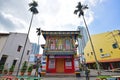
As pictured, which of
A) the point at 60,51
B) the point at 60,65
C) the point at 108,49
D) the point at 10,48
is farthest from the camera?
the point at 108,49

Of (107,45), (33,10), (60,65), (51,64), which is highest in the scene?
(33,10)

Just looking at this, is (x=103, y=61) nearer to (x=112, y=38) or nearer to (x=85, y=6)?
(x=112, y=38)

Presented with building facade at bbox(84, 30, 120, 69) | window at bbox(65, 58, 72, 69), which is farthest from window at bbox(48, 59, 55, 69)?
building facade at bbox(84, 30, 120, 69)

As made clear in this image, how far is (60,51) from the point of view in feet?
67.3

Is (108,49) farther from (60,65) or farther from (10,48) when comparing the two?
(10,48)

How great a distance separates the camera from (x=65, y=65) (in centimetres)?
2047

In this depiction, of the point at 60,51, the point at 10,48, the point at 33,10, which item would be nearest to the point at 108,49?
the point at 60,51

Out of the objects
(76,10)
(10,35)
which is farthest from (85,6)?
(10,35)

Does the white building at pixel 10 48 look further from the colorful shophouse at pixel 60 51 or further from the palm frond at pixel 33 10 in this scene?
the colorful shophouse at pixel 60 51

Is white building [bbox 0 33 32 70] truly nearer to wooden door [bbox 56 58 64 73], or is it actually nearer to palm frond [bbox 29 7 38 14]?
palm frond [bbox 29 7 38 14]

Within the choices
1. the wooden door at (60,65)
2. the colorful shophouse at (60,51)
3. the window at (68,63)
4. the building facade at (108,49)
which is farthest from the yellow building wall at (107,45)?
the wooden door at (60,65)

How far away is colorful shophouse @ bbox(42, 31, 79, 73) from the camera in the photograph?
65.5 ft

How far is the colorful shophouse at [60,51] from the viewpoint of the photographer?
20.0 m

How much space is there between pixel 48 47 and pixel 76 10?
36.3 ft
